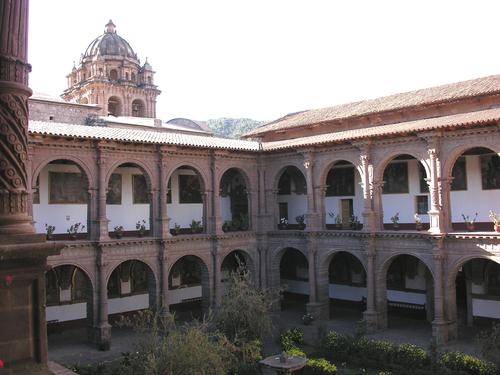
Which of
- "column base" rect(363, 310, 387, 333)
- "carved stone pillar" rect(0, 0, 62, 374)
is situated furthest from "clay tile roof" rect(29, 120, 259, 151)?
"carved stone pillar" rect(0, 0, 62, 374)

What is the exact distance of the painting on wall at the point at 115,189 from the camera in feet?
89.2

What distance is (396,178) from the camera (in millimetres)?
27609

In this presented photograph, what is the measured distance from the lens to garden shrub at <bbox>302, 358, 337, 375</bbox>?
60.7 ft

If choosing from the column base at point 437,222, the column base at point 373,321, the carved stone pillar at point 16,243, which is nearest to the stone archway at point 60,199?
the column base at point 373,321

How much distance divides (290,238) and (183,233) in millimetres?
6009

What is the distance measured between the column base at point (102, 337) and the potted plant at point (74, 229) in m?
4.23

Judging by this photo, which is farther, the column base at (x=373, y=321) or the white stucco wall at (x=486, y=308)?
the column base at (x=373, y=321)

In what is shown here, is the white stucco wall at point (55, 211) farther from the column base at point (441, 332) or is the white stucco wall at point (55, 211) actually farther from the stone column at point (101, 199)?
the column base at point (441, 332)

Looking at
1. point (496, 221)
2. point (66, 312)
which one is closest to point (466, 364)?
point (496, 221)

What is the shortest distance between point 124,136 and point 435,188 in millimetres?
14552

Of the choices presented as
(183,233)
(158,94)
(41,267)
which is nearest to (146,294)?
(183,233)

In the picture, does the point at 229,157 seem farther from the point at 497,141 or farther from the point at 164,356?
the point at 164,356

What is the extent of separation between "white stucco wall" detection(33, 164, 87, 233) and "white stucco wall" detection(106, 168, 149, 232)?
1.52 metres

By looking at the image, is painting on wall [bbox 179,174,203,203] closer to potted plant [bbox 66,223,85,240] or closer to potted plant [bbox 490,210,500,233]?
potted plant [bbox 66,223,85,240]
